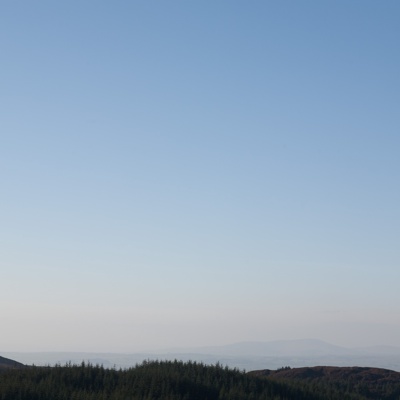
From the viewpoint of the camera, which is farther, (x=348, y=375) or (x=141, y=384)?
(x=348, y=375)

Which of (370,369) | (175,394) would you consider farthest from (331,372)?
(175,394)

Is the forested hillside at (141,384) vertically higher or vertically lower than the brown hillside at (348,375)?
lower

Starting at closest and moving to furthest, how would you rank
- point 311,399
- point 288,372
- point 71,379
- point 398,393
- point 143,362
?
point 71,379 → point 311,399 → point 143,362 → point 398,393 → point 288,372

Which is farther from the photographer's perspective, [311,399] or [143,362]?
[143,362]

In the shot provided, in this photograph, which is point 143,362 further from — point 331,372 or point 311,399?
point 331,372

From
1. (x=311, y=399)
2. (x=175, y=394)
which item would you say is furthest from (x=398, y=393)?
(x=175, y=394)

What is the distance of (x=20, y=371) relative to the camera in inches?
979

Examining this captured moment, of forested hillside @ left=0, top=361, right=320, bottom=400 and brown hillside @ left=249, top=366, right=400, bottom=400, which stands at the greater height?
brown hillside @ left=249, top=366, right=400, bottom=400

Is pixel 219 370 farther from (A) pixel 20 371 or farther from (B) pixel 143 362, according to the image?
(A) pixel 20 371

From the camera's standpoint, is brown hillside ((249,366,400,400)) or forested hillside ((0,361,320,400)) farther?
brown hillside ((249,366,400,400))

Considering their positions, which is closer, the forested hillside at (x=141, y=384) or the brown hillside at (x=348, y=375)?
the forested hillside at (x=141, y=384)

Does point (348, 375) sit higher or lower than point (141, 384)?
higher

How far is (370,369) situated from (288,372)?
5591mm

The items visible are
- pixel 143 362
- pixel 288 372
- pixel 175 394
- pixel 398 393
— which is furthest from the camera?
pixel 288 372
